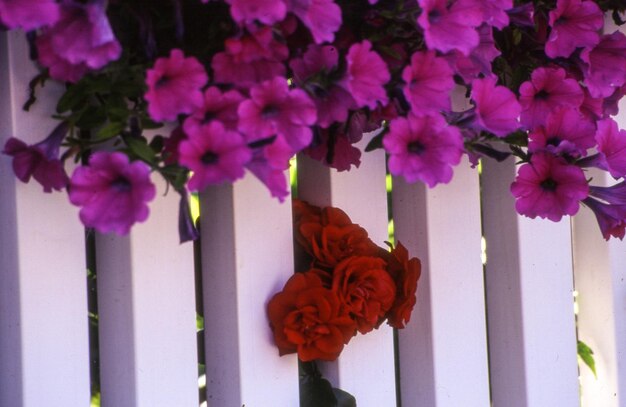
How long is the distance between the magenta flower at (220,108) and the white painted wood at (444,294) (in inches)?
21.0

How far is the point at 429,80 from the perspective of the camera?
3.07 feet

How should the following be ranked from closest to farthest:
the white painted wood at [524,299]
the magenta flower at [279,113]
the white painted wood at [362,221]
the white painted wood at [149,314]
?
the magenta flower at [279,113]
the white painted wood at [149,314]
the white painted wood at [362,221]
the white painted wood at [524,299]

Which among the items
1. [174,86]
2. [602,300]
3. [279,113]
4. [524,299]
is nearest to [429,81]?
[279,113]

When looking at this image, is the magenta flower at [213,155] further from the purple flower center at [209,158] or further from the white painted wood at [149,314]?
the white painted wood at [149,314]

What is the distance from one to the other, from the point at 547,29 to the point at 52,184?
71cm

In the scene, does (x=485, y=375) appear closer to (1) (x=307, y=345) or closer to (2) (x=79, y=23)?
(1) (x=307, y=345)

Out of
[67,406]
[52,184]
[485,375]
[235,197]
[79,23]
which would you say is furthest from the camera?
[485,375]

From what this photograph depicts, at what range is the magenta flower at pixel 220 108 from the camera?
2.71ft

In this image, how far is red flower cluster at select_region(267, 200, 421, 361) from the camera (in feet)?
3.63

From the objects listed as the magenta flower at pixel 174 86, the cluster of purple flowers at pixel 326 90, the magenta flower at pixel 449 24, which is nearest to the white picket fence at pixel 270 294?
the cluster of purple flowers at pixel 326 90

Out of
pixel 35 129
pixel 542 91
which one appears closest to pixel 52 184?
pixel 35 129

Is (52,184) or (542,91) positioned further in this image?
(542,91)

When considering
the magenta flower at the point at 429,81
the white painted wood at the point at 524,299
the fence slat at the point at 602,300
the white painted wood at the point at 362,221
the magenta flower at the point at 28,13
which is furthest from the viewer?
the fence slat at the point at 602,300

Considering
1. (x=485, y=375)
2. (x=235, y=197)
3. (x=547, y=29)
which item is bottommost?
(x=485, y=375)
